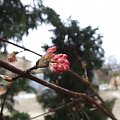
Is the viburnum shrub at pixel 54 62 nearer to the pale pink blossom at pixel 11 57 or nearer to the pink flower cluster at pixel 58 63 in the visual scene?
the pink flower cluster at pixel 58 63

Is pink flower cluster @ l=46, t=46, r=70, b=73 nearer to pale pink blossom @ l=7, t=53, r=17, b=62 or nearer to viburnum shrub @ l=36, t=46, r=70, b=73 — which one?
viburnum shrub @ l=36, t=46, r=70, b=73

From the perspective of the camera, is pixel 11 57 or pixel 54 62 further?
pixel 11 57

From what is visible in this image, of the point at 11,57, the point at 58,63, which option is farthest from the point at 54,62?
the point at 11,57

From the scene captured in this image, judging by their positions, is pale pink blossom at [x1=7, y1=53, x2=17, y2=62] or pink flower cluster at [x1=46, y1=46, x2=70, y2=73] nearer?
pink flower cluster at [x1=46, y1=46, x2=70, y2=73]

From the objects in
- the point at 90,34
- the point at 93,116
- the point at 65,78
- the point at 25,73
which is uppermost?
the point at 90,34

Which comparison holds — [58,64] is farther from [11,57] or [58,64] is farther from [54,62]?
[11,57]

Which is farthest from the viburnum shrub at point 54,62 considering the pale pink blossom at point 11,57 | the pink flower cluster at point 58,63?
the pale pink blossom at point 11,57

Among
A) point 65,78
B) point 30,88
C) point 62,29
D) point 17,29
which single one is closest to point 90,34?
point 62,29

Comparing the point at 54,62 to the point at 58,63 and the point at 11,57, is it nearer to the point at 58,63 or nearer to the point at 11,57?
the point at 58,63

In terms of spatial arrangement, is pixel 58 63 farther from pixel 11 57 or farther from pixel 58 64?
pixel 11 57

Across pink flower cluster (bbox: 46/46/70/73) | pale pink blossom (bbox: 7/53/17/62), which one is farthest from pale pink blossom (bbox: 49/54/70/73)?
pale pink blossom (bbox: 7/53/17/62)

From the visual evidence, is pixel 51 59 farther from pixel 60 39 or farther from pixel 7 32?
pixel 7 32
